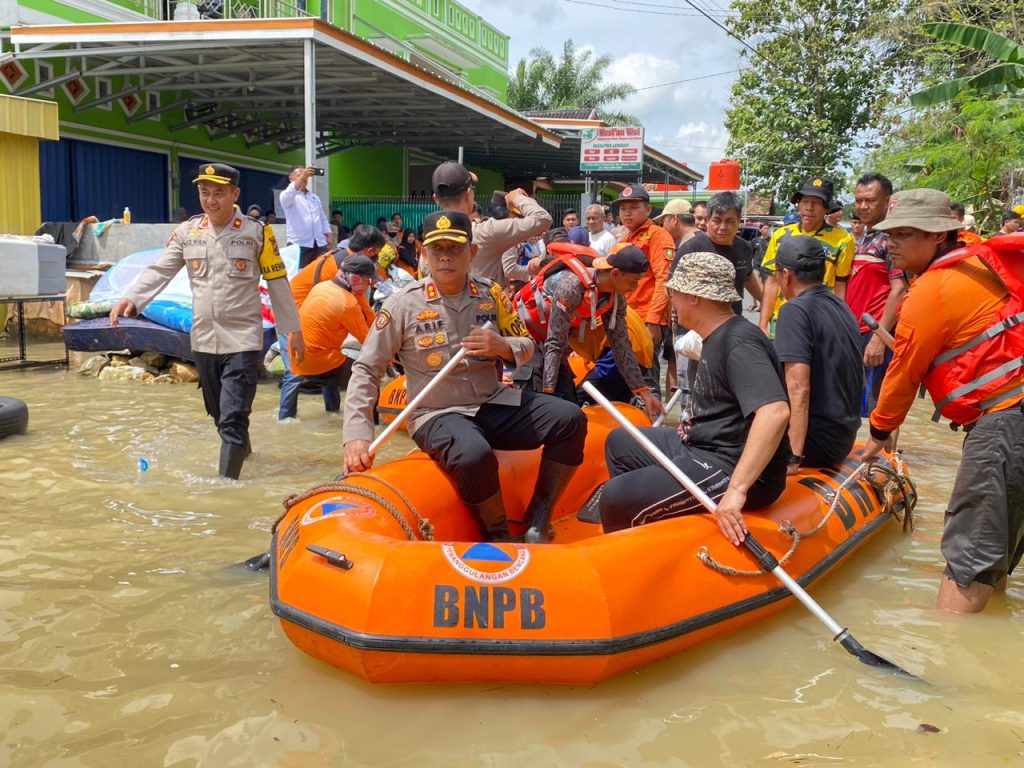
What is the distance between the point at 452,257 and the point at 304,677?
1772mm

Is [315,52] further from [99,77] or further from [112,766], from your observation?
[112,766]

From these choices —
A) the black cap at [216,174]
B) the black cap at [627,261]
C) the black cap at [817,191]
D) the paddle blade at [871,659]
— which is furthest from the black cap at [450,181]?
the paddle blade at [871,659]

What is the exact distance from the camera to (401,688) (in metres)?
2.97

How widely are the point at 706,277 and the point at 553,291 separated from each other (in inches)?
70.8

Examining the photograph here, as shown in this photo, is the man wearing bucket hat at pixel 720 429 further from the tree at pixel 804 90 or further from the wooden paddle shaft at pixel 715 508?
the tree at pixel 804 90

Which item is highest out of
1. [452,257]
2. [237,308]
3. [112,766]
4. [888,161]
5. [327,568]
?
[888,161]

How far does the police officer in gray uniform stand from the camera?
5184 millimetres

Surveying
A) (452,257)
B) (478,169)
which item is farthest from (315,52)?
(478,169)

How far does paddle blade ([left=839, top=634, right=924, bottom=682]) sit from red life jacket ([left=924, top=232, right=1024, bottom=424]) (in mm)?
1012

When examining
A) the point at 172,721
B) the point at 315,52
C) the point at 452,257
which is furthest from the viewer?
the point at 315,52

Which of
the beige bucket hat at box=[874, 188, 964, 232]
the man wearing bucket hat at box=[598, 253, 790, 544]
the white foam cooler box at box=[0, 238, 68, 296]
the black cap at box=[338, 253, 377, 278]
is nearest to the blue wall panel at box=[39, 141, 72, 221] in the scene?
the white foam cooler box at box=[0, 238, 68, 296]

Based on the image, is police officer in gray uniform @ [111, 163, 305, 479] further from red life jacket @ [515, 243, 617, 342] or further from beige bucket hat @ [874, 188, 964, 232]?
beige bucket hat @ [874, 188, 964, 232]

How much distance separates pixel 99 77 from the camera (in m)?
13.8

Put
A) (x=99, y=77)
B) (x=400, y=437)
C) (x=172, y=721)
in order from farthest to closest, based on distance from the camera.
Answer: (x=99, y=77) → (x=400, y=437) → (x=172, y=721)
